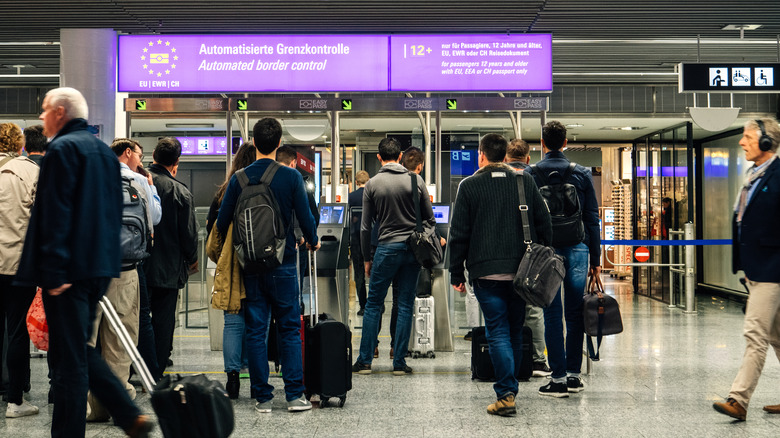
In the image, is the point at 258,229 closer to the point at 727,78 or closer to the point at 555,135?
the point at 555,135

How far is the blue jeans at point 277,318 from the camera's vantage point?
14.6ft

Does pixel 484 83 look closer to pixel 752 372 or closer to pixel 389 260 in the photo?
pixel 389 260

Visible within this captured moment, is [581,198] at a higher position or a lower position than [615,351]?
higher

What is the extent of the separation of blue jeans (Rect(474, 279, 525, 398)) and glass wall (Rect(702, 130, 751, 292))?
28.6 ft

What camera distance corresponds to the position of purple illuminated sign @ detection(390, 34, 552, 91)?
7.41 meters

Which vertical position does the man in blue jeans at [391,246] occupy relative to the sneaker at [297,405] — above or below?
above

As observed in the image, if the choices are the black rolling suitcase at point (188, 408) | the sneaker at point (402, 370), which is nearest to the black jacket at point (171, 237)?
the sneaker at point (402, 370)

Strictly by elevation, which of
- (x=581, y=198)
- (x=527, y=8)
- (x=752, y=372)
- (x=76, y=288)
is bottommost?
(x=752, y=372)

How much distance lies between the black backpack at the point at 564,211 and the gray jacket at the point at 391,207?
1.06 meters

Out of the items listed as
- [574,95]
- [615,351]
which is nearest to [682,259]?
[574,95]

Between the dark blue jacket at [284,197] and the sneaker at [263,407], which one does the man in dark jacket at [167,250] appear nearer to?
the dark blue jacket at [284,197]

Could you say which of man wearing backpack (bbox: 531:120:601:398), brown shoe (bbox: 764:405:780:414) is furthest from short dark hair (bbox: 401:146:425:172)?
brown shoe (bbox: 764:405:780:414)

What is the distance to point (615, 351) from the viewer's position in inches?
266

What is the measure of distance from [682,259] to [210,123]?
6335 mm
